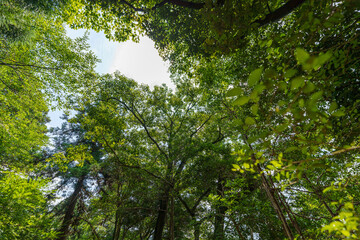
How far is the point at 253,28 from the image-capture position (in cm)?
215

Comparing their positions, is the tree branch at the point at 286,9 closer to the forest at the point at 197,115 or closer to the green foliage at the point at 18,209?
the forest at the point at 197,115

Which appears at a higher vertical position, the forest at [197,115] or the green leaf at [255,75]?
the forest at [197,115]

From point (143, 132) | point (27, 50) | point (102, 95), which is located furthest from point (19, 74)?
point (143, 132)

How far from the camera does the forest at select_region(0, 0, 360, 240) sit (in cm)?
145

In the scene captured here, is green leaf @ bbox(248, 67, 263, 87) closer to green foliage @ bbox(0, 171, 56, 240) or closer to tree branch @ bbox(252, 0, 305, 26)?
tree branch @ bbox(252, 0, 305, 26)

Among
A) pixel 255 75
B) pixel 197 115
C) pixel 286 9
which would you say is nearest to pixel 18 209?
pixel 255 75

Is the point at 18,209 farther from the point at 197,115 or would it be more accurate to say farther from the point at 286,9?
the point at 197,115

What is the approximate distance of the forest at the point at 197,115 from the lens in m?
1.45

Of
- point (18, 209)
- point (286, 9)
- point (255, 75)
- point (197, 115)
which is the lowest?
point (255, 75)

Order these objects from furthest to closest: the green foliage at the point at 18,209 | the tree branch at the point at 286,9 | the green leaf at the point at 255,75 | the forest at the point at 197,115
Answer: the green foliage at the point at 18,209, the tree branch at the point at 286,9, the forest at the point at 197,115, the green leaf at the point at 255,75

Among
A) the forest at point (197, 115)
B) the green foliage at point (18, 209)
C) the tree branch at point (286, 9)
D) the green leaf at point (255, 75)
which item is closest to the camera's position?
the green leaf at point (255, 75)

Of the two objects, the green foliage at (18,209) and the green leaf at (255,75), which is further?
the green foliage at (18,209)

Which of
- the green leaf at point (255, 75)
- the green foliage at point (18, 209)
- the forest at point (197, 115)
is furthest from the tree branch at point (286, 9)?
the green foliage at point (18, 209)

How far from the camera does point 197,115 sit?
908 centimetres
